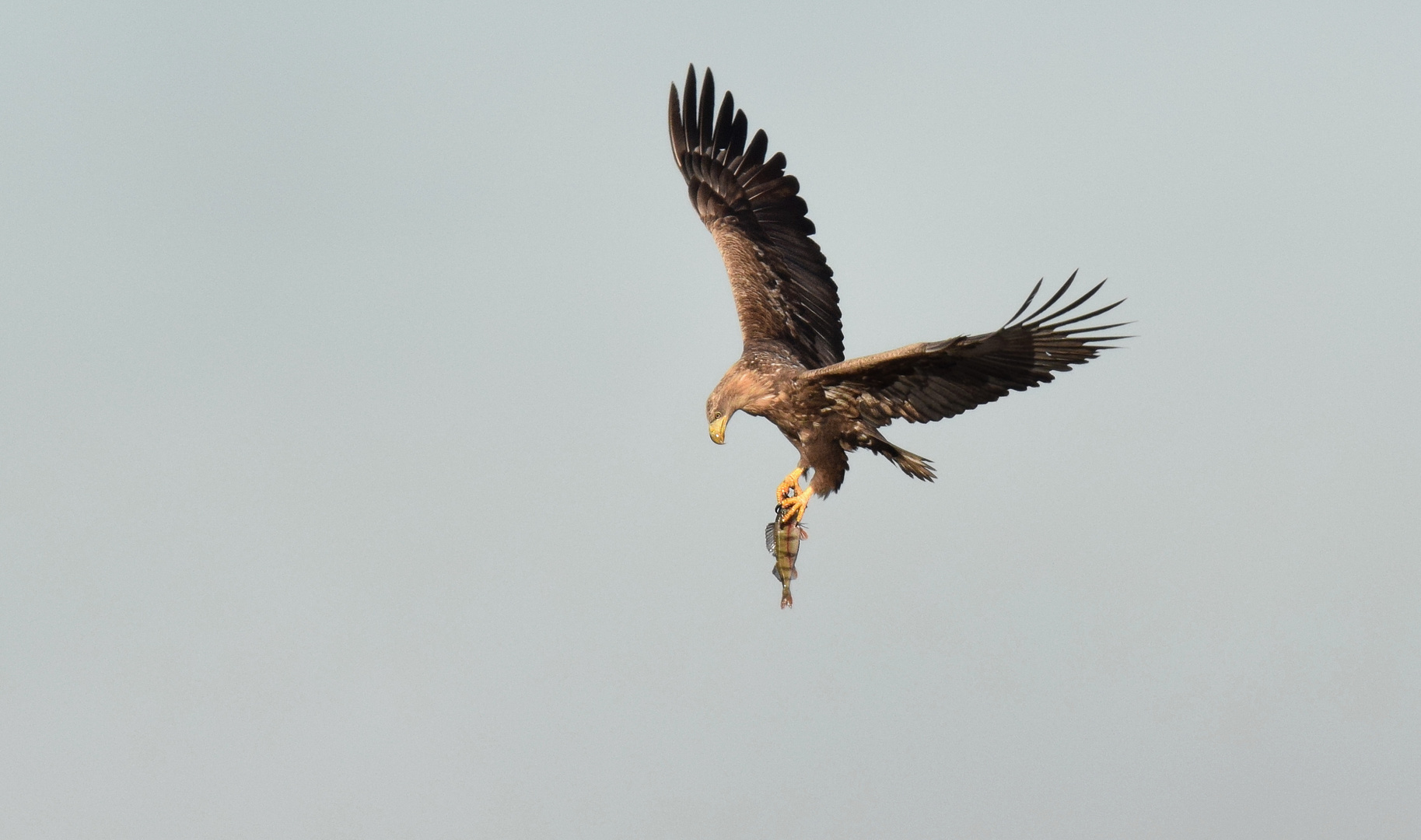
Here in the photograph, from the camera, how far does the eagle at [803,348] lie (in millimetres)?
9211

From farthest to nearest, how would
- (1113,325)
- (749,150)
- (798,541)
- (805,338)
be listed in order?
(749,150) < (805,338) < (798,541) < (1113,325)

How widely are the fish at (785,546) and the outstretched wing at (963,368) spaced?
38.8 inches

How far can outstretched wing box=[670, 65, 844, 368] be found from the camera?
41.3ft

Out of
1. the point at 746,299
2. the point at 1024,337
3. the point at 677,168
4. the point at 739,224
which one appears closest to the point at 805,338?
the point at 746,299

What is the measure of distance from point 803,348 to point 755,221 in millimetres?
1651

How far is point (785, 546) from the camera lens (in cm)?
995

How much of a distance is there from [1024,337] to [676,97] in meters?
5.58

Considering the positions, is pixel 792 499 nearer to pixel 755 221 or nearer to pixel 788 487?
pixel 788 487

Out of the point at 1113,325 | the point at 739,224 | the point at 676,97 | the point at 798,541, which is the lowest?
the point at 798,541

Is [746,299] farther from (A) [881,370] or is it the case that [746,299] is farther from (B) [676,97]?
(A) [881,370]

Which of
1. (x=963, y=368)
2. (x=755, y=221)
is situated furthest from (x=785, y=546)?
(x=755, y=221)

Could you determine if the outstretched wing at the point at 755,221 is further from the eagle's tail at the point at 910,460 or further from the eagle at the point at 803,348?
the eagle's tail at the point at 910,460

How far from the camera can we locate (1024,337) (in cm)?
911

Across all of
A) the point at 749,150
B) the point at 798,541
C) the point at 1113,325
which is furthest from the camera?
the point at 749,150
